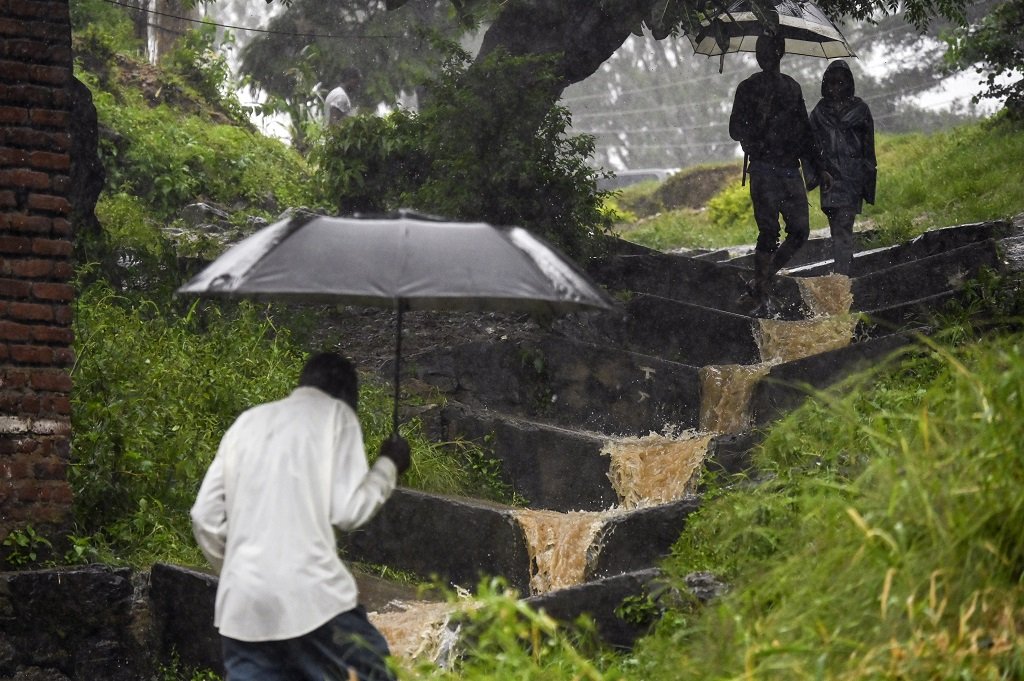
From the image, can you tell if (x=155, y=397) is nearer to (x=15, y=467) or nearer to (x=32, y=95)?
(x=15, y=467)

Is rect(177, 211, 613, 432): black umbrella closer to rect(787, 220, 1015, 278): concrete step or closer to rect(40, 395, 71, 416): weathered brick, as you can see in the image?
rect(40, 395, 71, 416): weathered brick

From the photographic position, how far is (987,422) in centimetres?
417

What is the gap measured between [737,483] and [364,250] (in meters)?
3.34

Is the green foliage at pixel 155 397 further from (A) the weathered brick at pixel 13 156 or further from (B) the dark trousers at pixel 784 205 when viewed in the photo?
(B) the dark trousers at pixel 784 205

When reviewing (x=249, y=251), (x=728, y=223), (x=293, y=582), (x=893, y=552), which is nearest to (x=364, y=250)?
(x=249, y=251)

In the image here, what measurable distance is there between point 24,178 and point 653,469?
169 inches

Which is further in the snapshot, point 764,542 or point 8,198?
point 8,198

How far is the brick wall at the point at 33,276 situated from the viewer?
679 centimetres

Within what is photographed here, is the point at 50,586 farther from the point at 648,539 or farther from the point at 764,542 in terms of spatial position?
the point at 764,542

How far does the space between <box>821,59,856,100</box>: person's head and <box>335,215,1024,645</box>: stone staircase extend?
1656mm

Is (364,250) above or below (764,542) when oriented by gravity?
above

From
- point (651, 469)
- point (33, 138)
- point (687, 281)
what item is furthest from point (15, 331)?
point (687, 281)

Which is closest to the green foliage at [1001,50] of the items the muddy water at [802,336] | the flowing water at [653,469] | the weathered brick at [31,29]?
the muddy water at [802,336]

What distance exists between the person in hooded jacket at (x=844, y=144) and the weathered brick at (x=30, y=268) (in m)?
7.05
